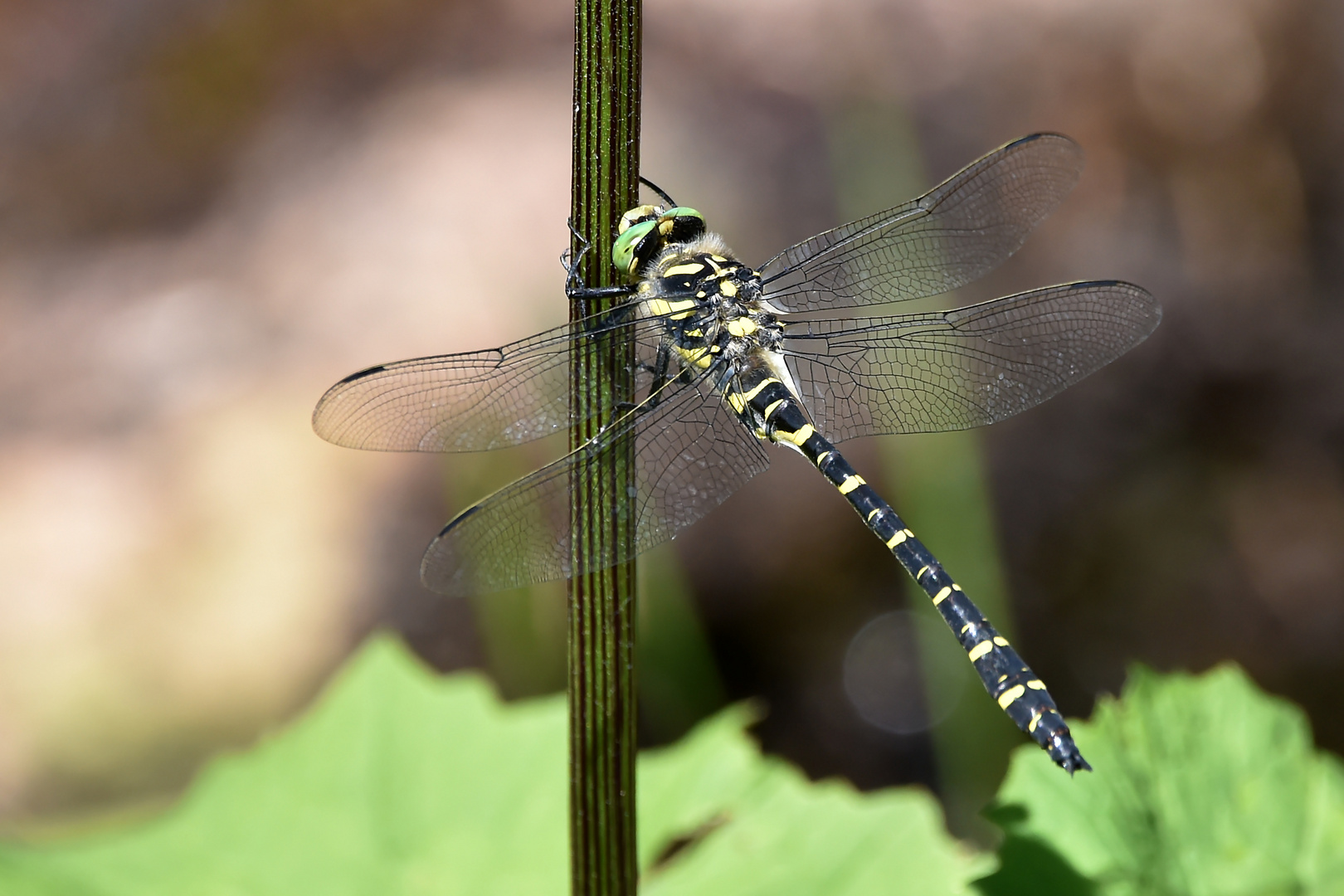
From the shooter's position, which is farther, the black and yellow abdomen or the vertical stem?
the black and yellow abdomen

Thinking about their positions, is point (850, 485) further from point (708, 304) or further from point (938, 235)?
point (938, 235)

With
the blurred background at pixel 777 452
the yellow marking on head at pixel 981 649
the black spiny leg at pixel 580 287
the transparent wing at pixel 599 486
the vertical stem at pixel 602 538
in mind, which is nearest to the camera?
the vertical stem at pixel 602 538

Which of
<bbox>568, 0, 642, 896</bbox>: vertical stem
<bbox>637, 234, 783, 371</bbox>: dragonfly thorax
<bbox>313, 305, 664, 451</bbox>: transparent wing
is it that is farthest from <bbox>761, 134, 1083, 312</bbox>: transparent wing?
<bbox>568, 0, 642, 896</bbox>: vertical stem

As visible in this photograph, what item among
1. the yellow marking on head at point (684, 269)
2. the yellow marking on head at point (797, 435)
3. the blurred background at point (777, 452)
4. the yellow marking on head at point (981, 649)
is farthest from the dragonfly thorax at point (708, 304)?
the blurred background at point (777, 452)

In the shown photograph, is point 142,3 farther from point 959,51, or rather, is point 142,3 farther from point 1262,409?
point 1262,409

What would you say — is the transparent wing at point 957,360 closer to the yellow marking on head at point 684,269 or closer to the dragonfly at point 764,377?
Answer: the dragonfly at point 764,377

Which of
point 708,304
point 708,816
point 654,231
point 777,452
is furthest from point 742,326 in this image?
point 777,452

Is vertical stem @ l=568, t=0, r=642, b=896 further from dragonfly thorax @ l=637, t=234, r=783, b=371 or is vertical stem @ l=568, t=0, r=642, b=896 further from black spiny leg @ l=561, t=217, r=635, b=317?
dragonfly thorax @ l=637, t=234, r=783, b=371

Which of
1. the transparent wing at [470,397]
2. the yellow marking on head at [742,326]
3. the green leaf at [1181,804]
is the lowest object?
the green leaf at [1181,804]
